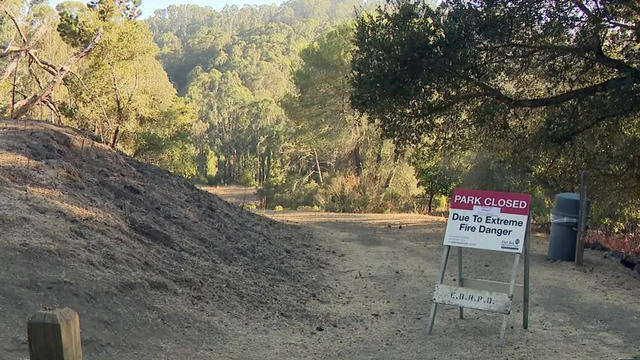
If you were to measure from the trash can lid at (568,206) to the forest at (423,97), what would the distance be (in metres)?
1.02

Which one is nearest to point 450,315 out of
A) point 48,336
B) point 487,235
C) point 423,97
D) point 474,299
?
point 474,299

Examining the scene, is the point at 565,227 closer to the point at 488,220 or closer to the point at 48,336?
the point at 488,220

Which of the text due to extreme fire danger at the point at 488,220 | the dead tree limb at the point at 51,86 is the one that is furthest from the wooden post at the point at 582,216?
the dead tree limb at the point at 51,86

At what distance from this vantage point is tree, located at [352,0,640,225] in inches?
410

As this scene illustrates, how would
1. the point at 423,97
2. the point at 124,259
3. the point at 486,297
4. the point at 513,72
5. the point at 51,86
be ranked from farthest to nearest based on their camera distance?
the point at 513,72
the point at 423,97
the point at 51,86
the point at 124,259
the point at 486,297

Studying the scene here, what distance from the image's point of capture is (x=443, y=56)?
34.5ft

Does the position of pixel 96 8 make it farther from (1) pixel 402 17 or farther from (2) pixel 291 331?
(2) pixel 291 331

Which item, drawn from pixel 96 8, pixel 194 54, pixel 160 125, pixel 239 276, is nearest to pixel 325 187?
pixel 160 125

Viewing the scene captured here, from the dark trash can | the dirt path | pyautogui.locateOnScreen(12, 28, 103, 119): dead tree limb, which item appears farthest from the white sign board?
pyautogui.locateOnScreen(12, 28, 103, 119): dead tree limb

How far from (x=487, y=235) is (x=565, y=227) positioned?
5.57m

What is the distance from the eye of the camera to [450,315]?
295 inches

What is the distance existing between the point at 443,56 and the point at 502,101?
1.63 m

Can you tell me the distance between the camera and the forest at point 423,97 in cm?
1057

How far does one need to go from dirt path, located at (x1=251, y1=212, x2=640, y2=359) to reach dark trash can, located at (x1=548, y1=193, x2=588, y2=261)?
30 centimetres
